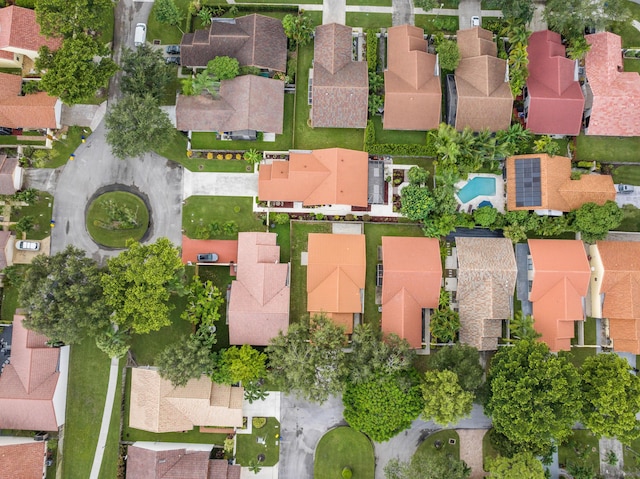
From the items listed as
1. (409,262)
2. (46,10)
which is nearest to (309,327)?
(409,262)

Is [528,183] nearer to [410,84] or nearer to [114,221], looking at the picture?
[410,84]

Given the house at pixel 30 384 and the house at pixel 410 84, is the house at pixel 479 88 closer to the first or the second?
the house at pixel 410 84

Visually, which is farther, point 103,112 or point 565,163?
point 103,112

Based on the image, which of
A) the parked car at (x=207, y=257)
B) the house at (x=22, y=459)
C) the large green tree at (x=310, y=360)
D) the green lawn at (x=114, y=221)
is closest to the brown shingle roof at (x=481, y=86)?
the large green tree at (x=310, y=360)

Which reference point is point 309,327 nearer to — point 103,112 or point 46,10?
point 103,112

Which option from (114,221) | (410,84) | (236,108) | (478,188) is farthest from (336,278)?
(114,221)
